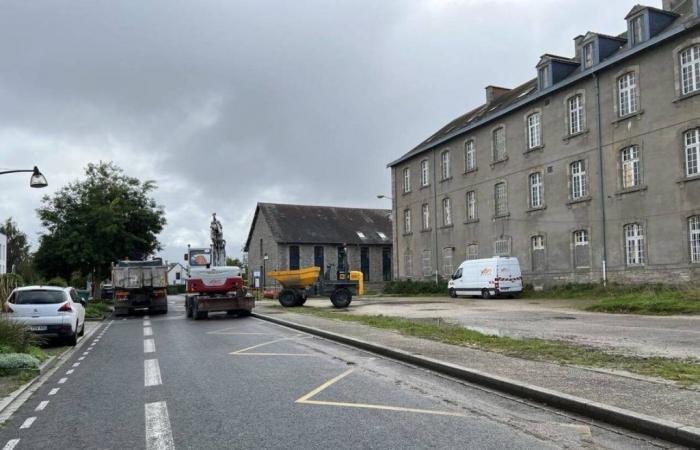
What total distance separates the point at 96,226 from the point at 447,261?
887 inches

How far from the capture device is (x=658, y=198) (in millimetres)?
25531

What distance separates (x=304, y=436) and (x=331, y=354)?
20.6 ft

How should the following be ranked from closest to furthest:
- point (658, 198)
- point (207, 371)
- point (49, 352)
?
point (207, 371), point (49, 352), point (658, 198)

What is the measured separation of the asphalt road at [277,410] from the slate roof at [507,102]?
2281cm

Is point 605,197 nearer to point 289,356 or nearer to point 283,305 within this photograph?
point 283,305

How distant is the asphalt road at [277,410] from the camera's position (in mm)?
5762

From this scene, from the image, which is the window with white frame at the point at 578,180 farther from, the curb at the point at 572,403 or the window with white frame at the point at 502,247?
the curb at the point at 572,403

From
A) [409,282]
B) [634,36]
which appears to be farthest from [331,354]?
[409,282]

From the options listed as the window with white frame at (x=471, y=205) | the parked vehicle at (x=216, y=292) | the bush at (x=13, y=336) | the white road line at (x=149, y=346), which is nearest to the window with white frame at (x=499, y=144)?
the window with white frame at (x=471, y=205)

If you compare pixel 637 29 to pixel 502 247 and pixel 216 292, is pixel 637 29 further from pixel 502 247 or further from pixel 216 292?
pixel 216 292

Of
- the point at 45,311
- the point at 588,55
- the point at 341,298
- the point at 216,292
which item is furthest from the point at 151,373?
the point at 588,55

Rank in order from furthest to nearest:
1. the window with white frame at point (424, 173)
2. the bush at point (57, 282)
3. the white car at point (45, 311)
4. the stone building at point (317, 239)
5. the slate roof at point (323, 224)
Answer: the slate roof at point (323, 224) → the stone building at point (317, 239) → the window with white frame at point (424, 173) → the bush at point (57, 282) → the white car at point (45, 311)

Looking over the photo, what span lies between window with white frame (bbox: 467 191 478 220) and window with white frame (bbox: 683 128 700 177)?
1532 cm

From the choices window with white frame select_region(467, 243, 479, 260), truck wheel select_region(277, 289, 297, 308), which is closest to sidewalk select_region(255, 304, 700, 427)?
truck wheel select_region(277, 289, 297, 308)
